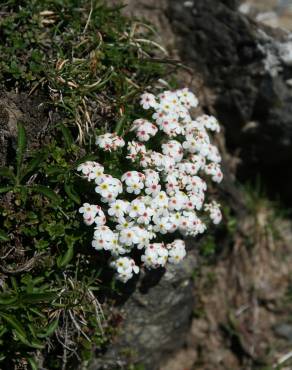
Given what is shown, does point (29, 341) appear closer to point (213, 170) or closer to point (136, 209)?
point (136, 209)

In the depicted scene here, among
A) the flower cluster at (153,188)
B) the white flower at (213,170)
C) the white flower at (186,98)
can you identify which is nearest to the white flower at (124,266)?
the flower cluster at (153,188)

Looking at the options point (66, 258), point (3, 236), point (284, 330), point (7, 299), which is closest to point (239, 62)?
point (66, 258)

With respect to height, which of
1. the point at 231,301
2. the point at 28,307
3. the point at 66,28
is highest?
the point at 66,28

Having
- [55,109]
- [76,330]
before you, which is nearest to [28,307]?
[76,330]

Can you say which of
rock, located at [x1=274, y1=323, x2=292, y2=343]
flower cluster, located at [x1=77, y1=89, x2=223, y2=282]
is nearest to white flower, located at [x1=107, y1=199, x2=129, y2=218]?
flower cluster, located at [x1=77, y1=89, x2=223, y2=282]

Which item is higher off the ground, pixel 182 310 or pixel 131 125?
pixel 131 125

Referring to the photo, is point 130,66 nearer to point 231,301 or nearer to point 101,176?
point 101,176

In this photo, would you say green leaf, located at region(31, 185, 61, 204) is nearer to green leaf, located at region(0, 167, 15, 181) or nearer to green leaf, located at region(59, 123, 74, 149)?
green leaf, located at region(0, 167, 15, 181)
